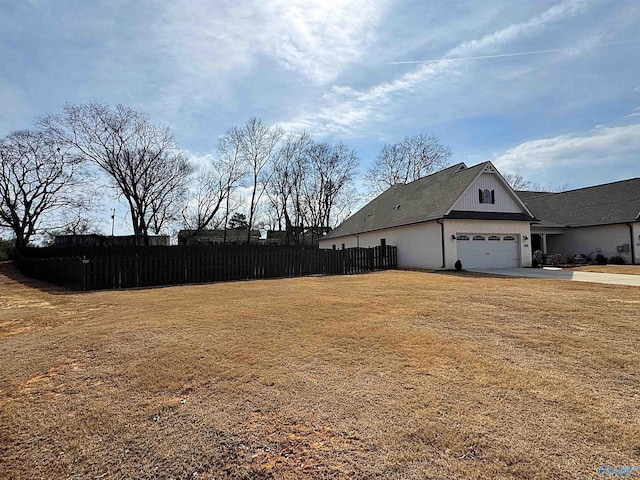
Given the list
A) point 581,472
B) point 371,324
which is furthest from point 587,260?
point 581,472

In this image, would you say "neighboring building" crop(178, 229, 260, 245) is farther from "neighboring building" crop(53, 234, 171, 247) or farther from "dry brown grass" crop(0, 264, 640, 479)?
"dry brown grass" crop(0, 264, 640, 479)

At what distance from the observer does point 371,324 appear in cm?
601

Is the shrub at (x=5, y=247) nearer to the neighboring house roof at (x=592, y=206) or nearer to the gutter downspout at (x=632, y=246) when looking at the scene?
the neighboring house roof at (x=592, y=206)

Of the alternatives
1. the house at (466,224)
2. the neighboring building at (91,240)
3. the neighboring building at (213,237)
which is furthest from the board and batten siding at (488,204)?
the neighboring building at (91,240)

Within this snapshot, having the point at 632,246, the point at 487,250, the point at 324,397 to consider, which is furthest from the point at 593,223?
the point at 324,397

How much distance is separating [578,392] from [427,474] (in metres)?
2.09

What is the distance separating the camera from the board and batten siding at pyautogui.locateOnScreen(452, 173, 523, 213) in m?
18.6

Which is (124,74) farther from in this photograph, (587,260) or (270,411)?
(587,260)

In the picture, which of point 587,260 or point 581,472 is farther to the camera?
point 587,260

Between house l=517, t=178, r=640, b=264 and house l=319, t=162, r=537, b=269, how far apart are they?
5008 mm

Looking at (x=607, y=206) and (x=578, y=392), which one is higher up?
(x=607, y=206)

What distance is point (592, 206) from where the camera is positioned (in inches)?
947

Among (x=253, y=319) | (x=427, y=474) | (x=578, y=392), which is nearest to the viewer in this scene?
(x=427, y=474)

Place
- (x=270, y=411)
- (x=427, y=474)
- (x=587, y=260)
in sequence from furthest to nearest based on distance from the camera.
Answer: (x=587, y=260)
(x=270, y=411)
(x=427, y=474)
